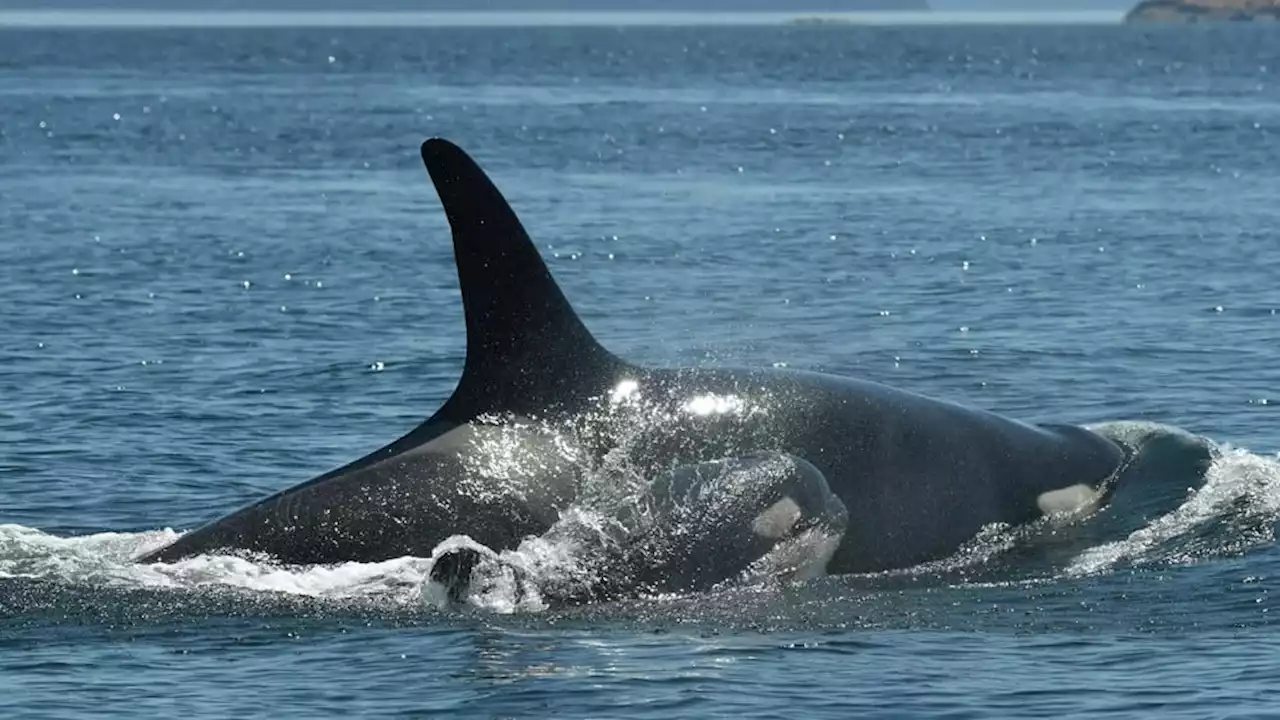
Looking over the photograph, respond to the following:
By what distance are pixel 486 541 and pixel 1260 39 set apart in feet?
607

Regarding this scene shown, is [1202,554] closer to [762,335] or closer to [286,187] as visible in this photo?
[762,335]

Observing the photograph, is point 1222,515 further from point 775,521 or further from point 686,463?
point 686,463

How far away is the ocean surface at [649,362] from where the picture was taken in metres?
13.4

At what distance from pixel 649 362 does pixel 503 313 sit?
9.05m

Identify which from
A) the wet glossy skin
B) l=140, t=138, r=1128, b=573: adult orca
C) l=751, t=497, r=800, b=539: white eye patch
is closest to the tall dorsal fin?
l=140, t=138, r=1128, b=573: adult orca

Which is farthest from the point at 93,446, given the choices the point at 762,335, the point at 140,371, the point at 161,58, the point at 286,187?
the point at 161,58

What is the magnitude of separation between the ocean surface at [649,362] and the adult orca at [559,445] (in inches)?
11.6

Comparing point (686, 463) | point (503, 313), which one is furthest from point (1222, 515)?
point (503, 313)

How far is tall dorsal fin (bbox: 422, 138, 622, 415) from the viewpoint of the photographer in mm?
15109

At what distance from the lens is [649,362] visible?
80.2 ft

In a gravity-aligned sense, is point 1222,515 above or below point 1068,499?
below

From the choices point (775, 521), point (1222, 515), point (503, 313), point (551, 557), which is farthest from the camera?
point (1222, 515)

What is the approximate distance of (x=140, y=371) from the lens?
2497 cm

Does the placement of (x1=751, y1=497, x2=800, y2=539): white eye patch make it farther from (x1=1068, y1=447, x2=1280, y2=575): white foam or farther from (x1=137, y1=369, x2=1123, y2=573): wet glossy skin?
(x1=1068, y1=447, x2=1280, y2=575): white foam
